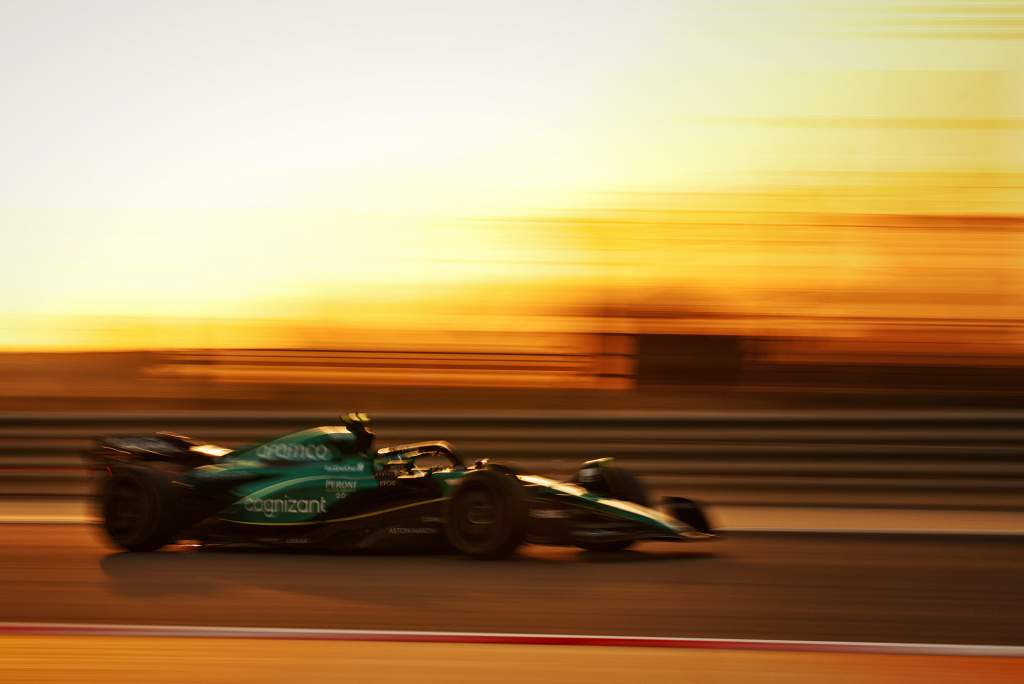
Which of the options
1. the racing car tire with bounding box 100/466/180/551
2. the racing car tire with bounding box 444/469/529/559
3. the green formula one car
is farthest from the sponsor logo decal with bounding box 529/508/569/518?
the racing car tire with bounding box 100/466/180/551

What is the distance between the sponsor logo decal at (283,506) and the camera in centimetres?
855

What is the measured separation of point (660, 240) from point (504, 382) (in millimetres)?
1900

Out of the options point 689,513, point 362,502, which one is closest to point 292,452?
point 362,502

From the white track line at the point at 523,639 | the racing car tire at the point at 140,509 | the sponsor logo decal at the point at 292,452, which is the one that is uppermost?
the sponsor logo decal at the point at 292,452

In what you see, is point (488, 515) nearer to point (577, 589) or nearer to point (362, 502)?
point (362, 502)

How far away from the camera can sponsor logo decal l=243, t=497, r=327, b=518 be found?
855 cm

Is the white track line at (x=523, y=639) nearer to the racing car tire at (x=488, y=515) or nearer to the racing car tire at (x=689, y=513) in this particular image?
the racing car tire at (x=488, y=515)

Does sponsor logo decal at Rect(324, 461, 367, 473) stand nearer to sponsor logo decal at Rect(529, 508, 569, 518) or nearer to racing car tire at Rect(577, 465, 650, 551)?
sponsor logo decal at Rect(529, 508, 569, 518)

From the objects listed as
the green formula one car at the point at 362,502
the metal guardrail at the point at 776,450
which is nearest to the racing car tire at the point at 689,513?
the green formula one car at the point at 362,502

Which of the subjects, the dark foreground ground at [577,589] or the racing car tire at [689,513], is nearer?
the dark foreground ground at [577,589]

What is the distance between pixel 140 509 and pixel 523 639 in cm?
429

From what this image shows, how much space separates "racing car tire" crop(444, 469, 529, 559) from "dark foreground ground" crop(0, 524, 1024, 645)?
0.13 metres

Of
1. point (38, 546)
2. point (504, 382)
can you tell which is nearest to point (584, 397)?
point (504, 382)

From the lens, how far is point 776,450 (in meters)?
11.3
